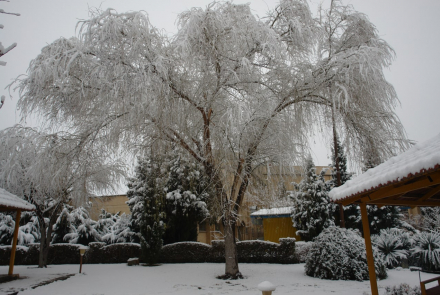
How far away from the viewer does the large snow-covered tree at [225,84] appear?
7.36 m

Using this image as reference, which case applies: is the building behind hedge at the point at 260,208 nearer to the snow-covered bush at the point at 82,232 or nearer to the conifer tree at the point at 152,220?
the snow-covered bush at the point at 82,232

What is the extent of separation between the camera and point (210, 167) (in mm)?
9398

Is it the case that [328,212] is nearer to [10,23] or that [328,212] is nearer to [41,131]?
[41,131]

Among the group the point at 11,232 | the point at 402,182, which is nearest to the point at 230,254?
the point at 402,182

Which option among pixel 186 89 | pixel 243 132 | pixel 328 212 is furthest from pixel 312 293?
pixel 328 212

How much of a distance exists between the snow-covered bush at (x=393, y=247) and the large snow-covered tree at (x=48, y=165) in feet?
33.4

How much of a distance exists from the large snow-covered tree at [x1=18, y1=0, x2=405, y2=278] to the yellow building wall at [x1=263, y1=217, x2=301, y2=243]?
1189cm

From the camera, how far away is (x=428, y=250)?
9.71 metres

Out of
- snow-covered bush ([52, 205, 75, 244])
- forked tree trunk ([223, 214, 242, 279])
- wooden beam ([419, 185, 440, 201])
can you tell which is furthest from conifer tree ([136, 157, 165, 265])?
wooden beam ([419, 185, 440, 201])

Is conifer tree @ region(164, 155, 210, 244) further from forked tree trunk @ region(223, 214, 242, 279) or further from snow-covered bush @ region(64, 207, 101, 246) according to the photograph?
forked tree trunk @ region(223, 214, 242, 279)

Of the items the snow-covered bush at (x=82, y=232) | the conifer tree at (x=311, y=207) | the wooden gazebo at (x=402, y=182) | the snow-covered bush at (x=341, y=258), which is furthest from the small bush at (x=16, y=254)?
the wooden gazebo at (x=402, y=182)

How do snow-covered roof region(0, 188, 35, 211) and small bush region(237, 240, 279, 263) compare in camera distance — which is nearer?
snow-covered roof region(0, 188, 35, 211)

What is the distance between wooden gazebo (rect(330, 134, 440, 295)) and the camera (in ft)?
11.7

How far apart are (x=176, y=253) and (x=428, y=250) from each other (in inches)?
408
